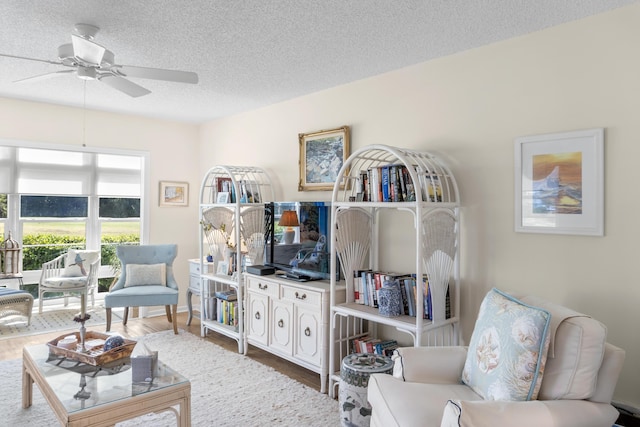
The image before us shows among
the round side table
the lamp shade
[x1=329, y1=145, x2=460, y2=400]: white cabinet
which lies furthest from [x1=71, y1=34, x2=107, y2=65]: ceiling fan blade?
the round side table

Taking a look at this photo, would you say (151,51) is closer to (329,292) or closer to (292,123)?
(292,123)

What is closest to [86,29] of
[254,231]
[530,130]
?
[254,231]

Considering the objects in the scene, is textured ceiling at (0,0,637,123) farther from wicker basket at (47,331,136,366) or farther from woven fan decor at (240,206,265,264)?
wicker basket at (47,331,136,366)

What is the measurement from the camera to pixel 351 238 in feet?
11.1

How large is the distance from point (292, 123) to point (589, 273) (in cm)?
293

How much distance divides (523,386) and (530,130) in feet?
5.21

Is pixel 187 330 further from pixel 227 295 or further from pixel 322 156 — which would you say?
pixel 322 156

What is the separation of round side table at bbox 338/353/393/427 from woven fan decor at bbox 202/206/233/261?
249cm

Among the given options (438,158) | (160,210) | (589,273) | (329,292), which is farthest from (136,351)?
(160,210)

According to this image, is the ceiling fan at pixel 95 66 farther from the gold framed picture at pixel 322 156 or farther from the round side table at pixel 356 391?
the round side table at pixel 356 391

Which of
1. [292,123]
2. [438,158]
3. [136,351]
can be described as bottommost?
[136,351]

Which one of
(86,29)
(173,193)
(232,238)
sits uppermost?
(86,29)

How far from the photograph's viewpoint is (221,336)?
4.71 metres

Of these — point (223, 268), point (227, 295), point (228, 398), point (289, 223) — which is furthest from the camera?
point (223, 268)
